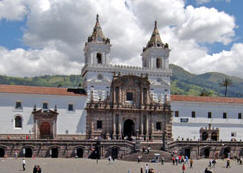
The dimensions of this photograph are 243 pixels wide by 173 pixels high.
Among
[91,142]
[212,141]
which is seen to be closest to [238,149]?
[212,141]

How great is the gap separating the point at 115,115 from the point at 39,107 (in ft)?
39.3

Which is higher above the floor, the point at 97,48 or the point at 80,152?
the point at 97,48

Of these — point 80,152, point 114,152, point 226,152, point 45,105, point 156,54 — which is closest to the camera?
point 80,152

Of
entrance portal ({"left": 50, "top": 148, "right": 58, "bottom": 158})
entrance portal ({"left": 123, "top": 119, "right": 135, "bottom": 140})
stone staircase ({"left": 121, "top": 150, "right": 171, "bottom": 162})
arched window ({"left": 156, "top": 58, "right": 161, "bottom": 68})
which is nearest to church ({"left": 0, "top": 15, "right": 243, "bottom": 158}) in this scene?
entrance portal ({"left": 123, "top": 119, "right": 135, "bottom": 140})

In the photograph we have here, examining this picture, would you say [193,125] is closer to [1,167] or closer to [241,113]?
[241,113]

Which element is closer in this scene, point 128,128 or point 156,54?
point 128,128

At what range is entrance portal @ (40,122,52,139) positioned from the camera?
185 feet

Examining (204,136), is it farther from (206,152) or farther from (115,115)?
(115,115)

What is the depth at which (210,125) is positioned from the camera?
216ft

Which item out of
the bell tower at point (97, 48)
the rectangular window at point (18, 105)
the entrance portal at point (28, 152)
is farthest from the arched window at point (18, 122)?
the bell tower at point (97, 48)

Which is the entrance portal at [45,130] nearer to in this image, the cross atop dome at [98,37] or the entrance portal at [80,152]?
the entrance portal at [80,152]

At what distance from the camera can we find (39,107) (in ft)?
185

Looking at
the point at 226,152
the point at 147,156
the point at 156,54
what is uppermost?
the point at 156,54

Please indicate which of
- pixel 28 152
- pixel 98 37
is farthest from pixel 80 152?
pixel 98 37
